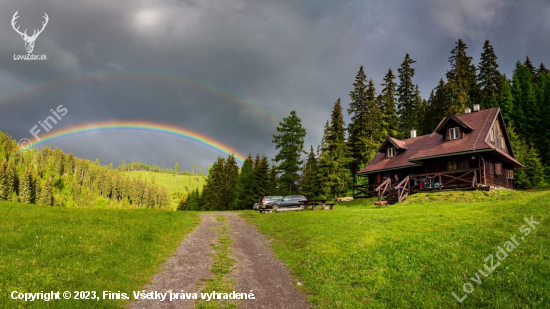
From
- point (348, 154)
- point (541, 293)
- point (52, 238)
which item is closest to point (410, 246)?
point (541, 293)

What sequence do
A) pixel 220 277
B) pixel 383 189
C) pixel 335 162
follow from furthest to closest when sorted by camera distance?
pixel 335 162, pixel 383 189, pixel 220 277

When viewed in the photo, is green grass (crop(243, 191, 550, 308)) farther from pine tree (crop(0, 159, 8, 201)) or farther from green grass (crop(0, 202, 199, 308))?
pine tree (crop(0, 159, 8, 201))

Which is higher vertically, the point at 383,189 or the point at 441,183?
the point at 441,183

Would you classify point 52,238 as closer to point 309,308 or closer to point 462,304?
point 309,308

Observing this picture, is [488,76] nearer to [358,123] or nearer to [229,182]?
[358,123]

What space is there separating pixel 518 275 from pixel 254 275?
Result: 7787mm

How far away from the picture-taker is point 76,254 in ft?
34.8

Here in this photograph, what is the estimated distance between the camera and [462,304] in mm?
7121

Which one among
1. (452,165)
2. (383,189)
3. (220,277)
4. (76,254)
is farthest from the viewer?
(383,189)

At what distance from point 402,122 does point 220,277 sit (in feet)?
212

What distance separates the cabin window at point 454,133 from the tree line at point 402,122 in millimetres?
16504

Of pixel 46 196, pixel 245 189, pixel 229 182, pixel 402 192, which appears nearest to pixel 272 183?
pixel 245 189

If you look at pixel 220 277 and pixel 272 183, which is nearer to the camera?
pixel 220 277

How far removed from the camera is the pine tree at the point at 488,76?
61.5 metres
